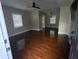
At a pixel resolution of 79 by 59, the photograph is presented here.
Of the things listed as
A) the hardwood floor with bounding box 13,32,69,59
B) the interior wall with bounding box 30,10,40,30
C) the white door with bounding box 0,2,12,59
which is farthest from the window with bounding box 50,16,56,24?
the white door with bounding box 0,2,12,59

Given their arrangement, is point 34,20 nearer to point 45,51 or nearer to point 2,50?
point 45,51

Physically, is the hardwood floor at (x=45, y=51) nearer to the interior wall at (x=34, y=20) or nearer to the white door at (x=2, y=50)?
the white door at (x=2, y=50)

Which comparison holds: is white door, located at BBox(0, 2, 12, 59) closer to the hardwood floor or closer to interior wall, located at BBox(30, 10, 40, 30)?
the hardwood floor

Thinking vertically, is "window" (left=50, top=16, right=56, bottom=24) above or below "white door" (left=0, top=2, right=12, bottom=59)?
above

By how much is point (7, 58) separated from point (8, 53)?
0.25ft

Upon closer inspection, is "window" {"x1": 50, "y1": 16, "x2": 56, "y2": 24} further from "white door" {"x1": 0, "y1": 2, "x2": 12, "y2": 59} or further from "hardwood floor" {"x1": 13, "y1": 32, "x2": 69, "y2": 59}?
"white door" {"x1": 0, "y1": 2, "x2": 12, "y2": 59}

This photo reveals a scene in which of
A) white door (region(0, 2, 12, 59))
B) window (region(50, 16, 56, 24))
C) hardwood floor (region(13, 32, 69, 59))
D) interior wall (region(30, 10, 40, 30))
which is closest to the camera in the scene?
white door (region(0, 2, 12, 59))

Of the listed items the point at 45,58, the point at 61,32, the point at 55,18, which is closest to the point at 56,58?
the point at 45,58

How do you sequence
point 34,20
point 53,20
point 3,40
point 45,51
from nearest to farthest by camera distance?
point 3,40
point 45,51
point 34,20
point 53,20

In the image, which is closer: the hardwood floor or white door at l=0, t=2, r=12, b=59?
white door at l=0, t=2, r=12, b=59

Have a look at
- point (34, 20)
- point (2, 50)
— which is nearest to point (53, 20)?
point (34, 20)

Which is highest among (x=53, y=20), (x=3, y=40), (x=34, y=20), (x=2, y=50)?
(x=53, y=20)

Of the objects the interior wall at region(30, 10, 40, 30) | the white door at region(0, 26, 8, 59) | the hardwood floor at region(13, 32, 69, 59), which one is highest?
the interior wall at region(30, 10, 40, 30)

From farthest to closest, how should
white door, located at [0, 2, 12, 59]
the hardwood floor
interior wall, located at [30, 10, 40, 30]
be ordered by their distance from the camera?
interior wall, located at [30, 10, 40, 30] → the hardwood floor → white door, located at [0, 2, 12, 59]
